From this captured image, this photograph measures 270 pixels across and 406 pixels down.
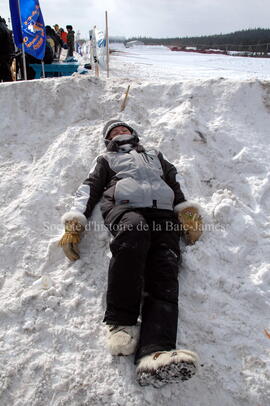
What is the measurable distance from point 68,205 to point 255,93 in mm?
3128

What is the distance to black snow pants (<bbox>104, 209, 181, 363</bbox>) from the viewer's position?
195 cm

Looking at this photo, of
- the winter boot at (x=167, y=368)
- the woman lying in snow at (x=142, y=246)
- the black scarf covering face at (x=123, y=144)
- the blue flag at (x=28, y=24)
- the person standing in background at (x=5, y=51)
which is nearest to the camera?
the winter boot at (x=167, y=368)

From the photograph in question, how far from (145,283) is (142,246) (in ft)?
1.08

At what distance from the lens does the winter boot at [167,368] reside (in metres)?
1.68

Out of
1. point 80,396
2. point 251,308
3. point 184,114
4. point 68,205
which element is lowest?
point 80,396

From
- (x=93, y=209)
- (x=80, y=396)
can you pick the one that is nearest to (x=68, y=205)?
(x=93, y=209)

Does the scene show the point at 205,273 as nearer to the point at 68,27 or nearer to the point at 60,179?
the point at 60,179

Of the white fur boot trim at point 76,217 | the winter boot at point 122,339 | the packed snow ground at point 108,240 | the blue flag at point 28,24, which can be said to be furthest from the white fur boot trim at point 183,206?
the blue flag at point 28,24

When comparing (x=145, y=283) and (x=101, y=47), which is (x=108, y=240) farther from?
(x=101, y=47)

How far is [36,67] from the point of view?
8.64 metres

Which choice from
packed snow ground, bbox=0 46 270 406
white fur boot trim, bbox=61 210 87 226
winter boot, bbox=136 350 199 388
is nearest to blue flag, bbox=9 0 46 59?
packed snow ground, bbox=0 46 270 406

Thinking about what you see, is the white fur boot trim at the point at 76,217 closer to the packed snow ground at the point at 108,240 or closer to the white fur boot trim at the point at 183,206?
the packed snow ground at the point at 108,240

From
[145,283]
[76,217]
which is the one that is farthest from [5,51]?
[145,283]

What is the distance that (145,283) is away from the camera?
2318 mm
